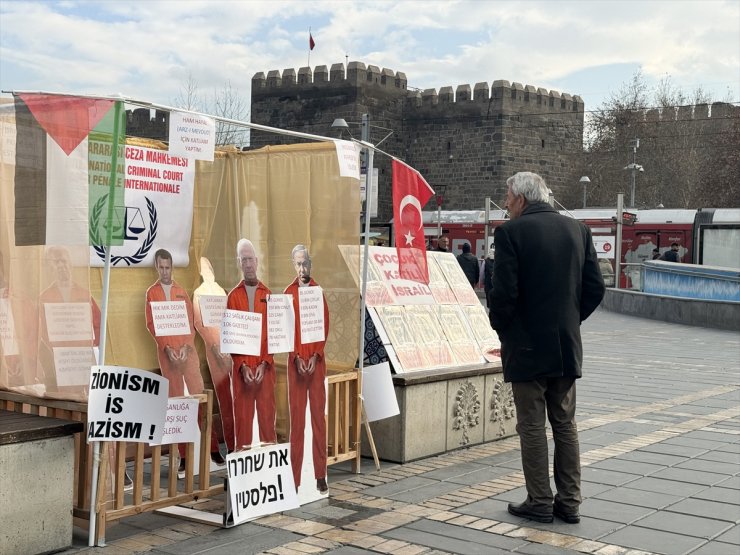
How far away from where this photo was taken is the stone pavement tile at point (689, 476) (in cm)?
650

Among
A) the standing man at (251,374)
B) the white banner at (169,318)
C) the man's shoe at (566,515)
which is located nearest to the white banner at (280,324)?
the standing man at (251,374)

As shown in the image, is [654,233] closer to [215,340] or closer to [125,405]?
[215,340]

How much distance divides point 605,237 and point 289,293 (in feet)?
88.2

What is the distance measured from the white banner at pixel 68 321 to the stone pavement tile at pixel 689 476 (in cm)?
391

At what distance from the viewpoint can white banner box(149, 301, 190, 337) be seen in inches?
240

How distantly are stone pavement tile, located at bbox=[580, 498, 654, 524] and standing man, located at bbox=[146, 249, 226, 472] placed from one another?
2534mm

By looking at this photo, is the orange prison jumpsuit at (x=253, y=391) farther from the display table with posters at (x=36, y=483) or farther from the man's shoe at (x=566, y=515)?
the man's shoe at (x=566, y=515)

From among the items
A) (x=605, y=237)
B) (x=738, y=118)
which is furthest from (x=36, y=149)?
(x=738, y=118)

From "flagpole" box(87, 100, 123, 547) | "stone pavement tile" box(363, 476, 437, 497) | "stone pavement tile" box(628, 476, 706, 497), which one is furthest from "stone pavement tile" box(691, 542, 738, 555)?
"flagpole" box(87, 100, 123, 547)

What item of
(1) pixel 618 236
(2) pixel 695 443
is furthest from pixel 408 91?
(2) pixel 695 443

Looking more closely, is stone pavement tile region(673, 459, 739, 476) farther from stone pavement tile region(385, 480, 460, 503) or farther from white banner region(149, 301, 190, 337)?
white banner region(149, 301, 190, 337)

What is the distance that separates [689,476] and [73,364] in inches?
163

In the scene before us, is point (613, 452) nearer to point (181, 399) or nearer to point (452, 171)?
point (181, 399)

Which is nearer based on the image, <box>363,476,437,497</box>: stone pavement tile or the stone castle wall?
<box>363,476,437,497</box>: stone pavement tile
